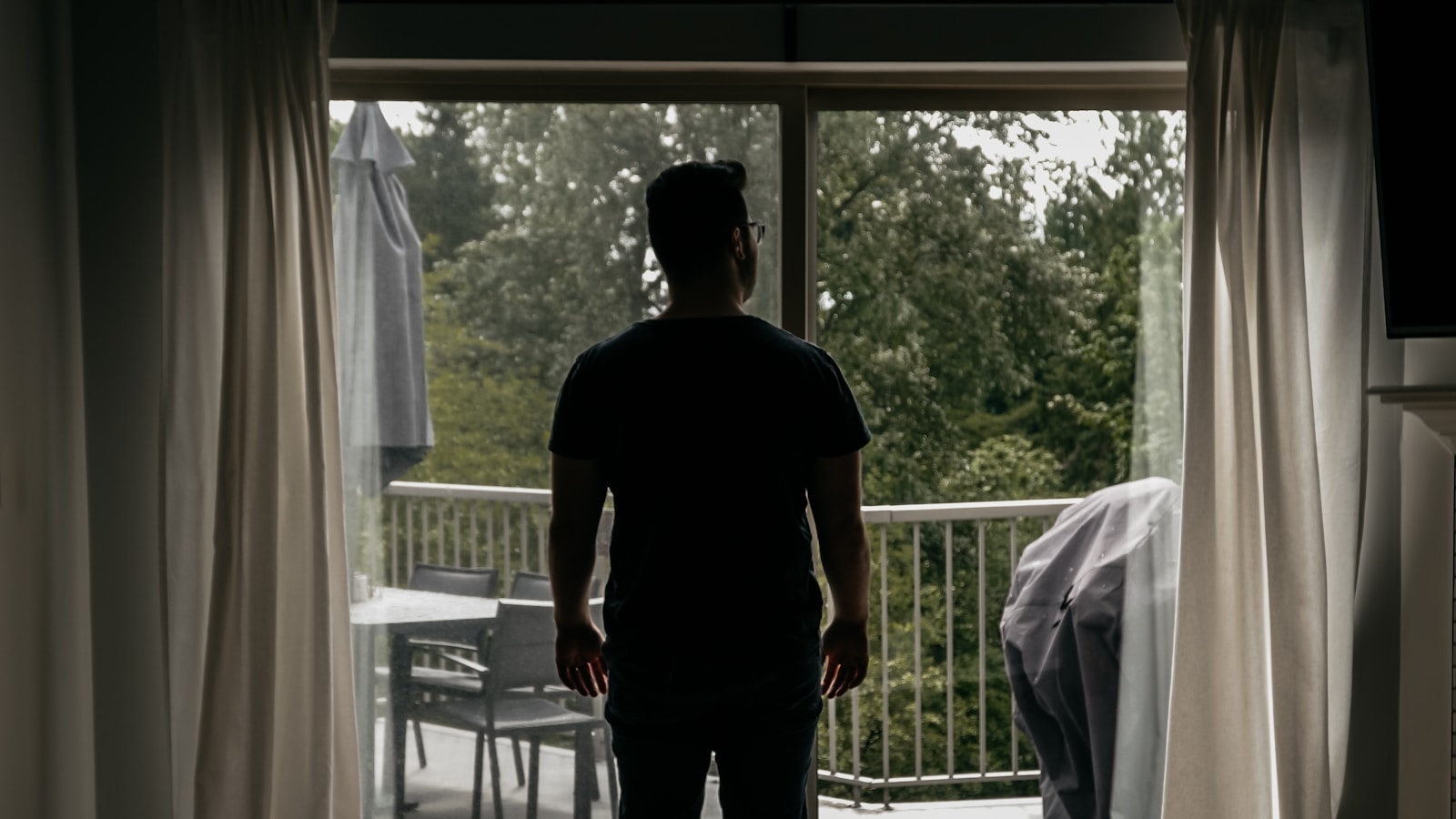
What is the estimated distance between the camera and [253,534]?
2.53 m

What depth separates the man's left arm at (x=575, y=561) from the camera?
6.50ft

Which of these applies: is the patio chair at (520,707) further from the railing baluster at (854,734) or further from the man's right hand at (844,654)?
the railing baluster at (854,734)

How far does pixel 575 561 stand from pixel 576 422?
248mm

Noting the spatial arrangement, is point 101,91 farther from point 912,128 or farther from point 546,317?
point 912,128

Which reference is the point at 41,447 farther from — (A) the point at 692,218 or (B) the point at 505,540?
(A) the point at 692,218

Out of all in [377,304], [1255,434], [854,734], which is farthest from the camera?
[854,734]

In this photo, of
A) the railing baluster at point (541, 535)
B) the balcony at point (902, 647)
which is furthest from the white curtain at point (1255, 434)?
the railing baluster at point (541, 535)

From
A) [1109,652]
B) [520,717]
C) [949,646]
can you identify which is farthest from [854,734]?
[520,717]

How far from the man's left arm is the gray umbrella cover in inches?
48.6

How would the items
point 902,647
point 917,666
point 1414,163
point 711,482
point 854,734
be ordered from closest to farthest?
point 711,482 → point 1414,163 → point 917,666 → point 902,647 → point 854,734

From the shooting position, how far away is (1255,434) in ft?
8.45

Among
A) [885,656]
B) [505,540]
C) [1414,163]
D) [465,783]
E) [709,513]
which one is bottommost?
[465,783]

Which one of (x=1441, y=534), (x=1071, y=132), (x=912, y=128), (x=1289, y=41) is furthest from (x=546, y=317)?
(x=1441, y=534)

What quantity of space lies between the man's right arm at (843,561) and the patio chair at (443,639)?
1.07m
